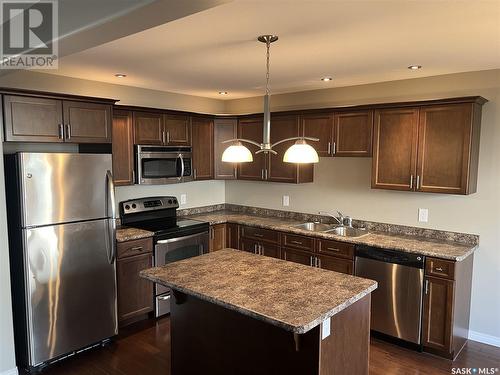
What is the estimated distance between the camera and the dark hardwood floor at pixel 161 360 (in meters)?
3.14

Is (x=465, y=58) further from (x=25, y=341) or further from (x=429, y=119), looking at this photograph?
(x=25, y=341)

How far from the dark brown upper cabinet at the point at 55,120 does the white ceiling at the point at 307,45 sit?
39 cm

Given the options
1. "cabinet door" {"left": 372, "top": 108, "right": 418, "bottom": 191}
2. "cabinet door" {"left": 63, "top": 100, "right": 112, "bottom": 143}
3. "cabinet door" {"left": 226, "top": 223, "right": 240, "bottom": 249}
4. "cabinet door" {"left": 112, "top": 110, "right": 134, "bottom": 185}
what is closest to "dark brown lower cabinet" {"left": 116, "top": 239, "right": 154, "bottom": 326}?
"cabinet door" {"left": 112, "top": 110, "right": 134, "bottom": 185}

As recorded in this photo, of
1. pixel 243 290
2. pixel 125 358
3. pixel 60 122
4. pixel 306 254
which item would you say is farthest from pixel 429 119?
pixel 125 358

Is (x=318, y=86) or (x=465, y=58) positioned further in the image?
(x=318, y=86)

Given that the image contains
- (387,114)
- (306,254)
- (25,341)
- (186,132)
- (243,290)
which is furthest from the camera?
(186,132)

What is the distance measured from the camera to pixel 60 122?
320cm

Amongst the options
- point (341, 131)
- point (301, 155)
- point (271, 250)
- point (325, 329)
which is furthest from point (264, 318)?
point (341, 131)

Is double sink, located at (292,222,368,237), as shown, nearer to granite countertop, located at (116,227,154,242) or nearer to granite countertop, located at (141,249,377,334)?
granite countertop, located at (141,249,377,334)

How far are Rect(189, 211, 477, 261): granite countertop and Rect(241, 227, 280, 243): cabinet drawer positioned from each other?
0.22ft

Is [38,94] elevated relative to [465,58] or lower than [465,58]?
lower

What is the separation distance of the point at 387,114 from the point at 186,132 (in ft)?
7.69

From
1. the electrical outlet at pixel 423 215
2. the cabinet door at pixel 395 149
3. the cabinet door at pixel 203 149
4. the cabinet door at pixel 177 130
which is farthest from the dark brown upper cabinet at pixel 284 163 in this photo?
the electrical outlet at pixel 423 215

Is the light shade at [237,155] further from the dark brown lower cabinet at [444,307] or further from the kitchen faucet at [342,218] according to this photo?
the kitchen faucet at [342,218]
